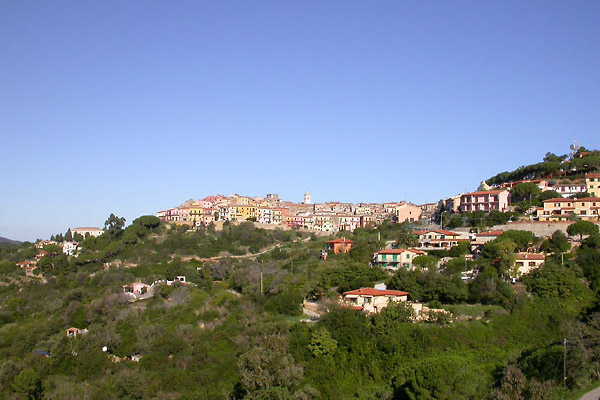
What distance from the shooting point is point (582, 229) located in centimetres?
3459

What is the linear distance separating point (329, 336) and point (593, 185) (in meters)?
29.9

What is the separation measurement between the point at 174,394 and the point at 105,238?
40082mm

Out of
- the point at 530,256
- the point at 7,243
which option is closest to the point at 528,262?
the point at 530,256

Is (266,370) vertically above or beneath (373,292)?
beneath

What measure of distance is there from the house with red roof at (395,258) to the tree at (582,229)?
356 inches

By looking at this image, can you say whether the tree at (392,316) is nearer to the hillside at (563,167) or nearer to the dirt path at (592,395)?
the dirt path at (592,395)

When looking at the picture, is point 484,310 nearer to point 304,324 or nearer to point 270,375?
point 304,324

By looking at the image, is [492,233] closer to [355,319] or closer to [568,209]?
[568,209]

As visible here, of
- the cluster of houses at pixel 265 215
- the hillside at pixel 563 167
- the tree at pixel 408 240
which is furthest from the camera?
the cluster of houses at pixel 265 215

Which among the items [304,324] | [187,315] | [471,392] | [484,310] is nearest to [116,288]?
[187,315]

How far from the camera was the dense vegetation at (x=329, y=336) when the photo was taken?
21797 mm

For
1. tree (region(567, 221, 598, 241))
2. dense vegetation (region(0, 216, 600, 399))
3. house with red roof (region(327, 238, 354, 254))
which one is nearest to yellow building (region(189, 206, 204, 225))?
dense vegetation (region(0, 216, 600, 399))

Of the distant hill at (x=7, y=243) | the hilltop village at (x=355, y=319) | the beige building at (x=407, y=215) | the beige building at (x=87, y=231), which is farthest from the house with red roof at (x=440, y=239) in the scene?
the distant hill at (x=7, y=243)

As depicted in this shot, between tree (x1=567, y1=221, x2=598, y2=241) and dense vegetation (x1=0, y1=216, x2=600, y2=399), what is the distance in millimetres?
122
